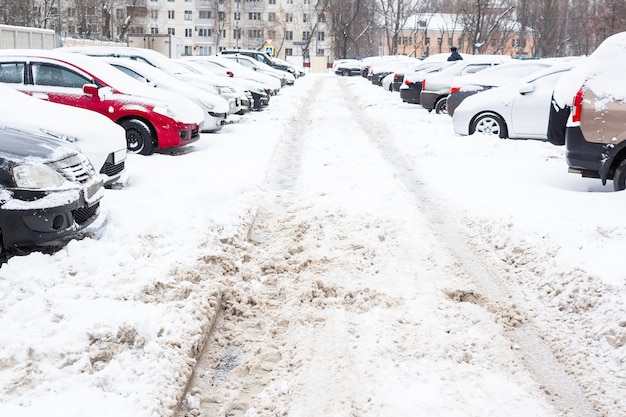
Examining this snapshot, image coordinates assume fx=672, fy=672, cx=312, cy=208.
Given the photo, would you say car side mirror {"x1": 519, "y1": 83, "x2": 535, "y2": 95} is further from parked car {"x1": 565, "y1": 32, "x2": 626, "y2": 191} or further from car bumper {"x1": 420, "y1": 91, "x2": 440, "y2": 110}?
car bumper {"x1": 420, "y1": 91, "x2": 440, "y2": 110}

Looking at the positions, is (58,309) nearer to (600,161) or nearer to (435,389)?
(435,389)

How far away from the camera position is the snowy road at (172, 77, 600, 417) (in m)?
3.60

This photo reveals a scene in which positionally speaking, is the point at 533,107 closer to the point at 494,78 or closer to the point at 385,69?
the point at 494,78

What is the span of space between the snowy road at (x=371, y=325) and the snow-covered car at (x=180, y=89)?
6444 millimetres

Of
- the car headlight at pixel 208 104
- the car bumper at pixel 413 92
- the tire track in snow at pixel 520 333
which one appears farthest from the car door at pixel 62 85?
the car bumper at pixel 413 92

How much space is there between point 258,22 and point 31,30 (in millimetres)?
76801

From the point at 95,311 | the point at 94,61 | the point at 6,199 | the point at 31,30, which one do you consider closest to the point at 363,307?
the point at 95,311

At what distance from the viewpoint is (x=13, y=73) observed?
1081 centimetres

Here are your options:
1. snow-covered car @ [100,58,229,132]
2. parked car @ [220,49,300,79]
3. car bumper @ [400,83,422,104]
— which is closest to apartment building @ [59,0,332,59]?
parked car @ [220,49,300,79]

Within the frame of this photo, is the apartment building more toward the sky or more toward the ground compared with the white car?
more toward the sky

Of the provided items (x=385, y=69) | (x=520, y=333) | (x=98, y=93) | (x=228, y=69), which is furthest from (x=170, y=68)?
(x=385, y=69)

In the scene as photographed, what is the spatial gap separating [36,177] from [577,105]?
595 centimetres

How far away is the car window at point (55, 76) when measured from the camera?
10.9 metres

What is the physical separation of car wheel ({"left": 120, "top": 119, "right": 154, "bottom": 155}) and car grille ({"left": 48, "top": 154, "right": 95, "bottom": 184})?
4.79m
